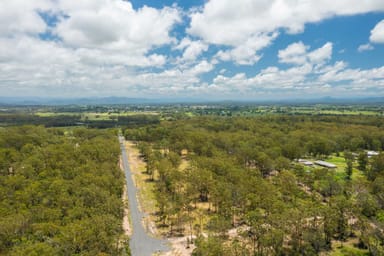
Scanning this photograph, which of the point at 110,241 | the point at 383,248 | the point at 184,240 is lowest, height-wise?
the point at 184,240

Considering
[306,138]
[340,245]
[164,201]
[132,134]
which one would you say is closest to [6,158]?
[164,201]

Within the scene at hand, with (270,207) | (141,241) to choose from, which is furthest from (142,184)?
(270,207)

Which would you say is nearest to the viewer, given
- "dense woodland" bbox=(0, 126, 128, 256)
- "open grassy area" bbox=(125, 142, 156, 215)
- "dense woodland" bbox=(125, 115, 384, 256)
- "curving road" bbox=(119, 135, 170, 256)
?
"dense woodland" bbox=(0, 126, 128, 256)

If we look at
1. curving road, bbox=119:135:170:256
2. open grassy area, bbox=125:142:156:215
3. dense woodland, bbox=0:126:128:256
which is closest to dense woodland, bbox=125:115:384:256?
open grassy area, bbox=125:142:156:215

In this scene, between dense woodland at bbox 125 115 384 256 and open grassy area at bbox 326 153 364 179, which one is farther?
open grassy area at bbox 326 153 364 179

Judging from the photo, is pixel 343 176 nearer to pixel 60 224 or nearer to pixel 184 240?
pixel 184 240

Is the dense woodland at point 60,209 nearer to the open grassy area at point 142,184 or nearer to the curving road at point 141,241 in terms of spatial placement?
the curving road at point 141,241

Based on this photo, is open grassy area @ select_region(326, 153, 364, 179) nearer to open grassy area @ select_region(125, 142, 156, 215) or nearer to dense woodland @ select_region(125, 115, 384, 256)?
dense woodland @ select_region(125, 115, 384, 256)

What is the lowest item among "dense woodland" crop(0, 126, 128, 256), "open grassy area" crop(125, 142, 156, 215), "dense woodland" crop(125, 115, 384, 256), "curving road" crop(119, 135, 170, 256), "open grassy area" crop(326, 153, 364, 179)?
"open grassy area" crop(125, 142, 156, 215)
